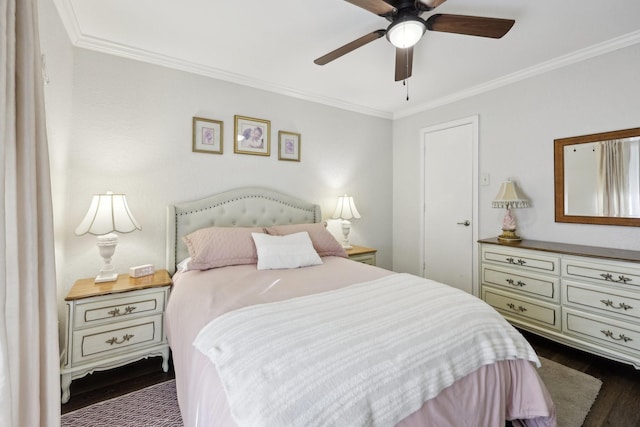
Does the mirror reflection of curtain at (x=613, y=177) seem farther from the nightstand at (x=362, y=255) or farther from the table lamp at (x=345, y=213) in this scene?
the table lamp at (x=345, y=213)

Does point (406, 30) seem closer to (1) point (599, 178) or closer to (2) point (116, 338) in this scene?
(1) point (599, 178)

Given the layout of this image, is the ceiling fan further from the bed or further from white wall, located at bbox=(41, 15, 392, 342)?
white wall, located at bbox=(41, 15, 392, 342)

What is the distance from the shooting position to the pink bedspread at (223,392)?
1.05 metres

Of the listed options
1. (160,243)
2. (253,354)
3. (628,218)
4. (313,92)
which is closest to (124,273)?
(160,243)

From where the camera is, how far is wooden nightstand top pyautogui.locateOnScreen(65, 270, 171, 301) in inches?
71.9

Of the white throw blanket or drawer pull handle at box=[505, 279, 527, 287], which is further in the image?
drawer pull handle at box=[505, 279, 527, 287]

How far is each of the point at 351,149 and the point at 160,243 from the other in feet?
7.96

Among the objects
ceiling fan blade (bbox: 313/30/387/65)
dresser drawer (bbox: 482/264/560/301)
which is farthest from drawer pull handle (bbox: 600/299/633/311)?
ceiling fan blade (bbox: 313/30/387/65)

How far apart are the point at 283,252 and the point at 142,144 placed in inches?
59.1

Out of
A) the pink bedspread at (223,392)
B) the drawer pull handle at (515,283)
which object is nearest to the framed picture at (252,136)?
the pink bedspread at (223,392)

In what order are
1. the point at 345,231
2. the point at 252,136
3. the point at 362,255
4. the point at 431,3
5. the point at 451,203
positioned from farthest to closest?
the point at 451,203, the point at 345,231, the point at 362,255, the point at 252,136, the point at 431,3

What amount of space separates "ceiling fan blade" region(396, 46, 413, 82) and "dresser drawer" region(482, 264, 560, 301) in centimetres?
192

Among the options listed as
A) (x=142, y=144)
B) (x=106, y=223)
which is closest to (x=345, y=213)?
(x=142, y=144)

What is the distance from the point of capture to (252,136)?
298cm
